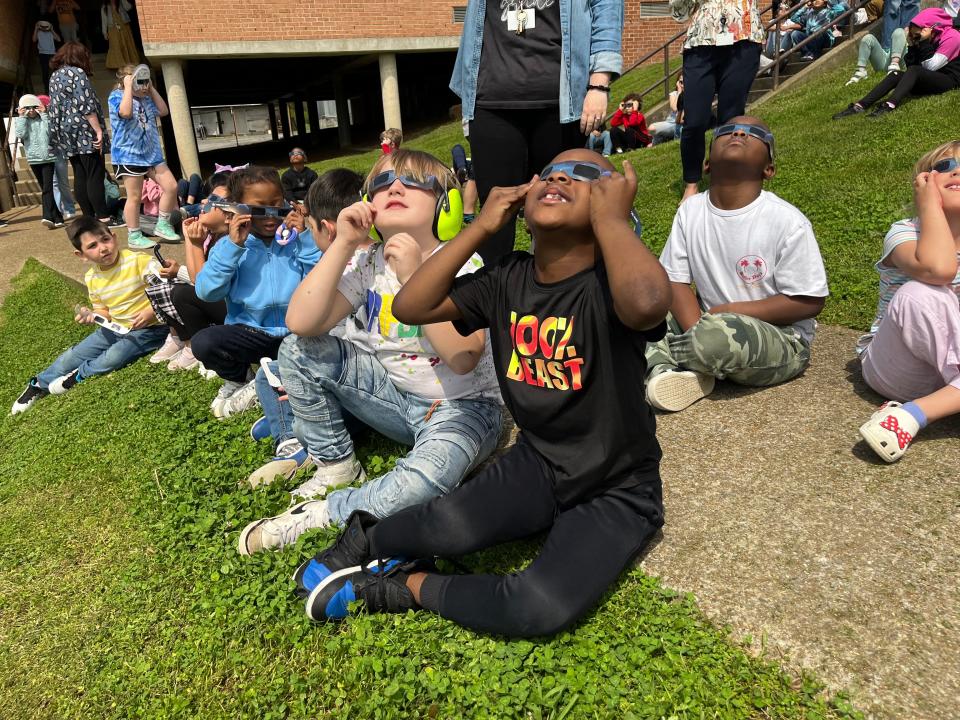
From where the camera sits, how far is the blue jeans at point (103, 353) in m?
5.41

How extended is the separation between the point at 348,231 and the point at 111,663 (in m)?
1.76

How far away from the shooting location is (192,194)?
10008 mm

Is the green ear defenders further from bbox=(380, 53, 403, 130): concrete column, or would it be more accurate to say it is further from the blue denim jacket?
bbox=(380, 53, 403, 130): concrete column

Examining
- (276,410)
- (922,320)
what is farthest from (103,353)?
(922,320)

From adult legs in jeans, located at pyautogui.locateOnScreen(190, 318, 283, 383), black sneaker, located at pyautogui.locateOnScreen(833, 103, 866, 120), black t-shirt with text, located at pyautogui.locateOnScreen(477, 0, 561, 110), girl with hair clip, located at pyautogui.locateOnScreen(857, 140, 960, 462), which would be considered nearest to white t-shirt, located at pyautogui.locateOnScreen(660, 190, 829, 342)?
girl with hair clip, located at pyautogui.locateOnScreen(857, 140, 960, 462)

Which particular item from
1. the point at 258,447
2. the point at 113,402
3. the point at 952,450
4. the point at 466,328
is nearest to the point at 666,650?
the point at 466,328

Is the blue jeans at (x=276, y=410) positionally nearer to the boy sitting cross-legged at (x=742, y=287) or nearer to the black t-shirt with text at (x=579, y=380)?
the black t-shirt with text at (x=579, y=380)

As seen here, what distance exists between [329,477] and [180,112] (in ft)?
55.9

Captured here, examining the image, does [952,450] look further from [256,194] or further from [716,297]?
[256,194]

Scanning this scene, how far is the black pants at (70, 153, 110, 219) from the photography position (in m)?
9.09

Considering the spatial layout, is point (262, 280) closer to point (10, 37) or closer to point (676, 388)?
point (676, 388)

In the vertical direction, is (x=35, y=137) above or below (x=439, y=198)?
above

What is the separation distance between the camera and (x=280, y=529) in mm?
2732

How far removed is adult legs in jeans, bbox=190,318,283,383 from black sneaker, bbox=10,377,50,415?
2.08m
